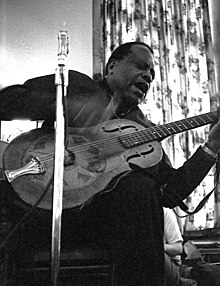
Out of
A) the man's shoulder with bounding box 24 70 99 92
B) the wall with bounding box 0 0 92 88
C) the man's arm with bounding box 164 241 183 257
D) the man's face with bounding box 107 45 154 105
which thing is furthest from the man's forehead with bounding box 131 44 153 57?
the man's arm with bounding box 164 241 183 257

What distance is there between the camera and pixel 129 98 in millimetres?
1310

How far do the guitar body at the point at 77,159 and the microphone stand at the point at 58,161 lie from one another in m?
0.13

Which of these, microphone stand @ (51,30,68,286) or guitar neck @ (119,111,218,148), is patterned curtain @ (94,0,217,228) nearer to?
guitar neck @ (119,111,218,148)

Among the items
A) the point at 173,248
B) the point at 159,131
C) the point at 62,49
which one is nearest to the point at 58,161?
the point at 62,49

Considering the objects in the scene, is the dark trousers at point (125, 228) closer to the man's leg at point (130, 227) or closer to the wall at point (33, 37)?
the man's leg at point (130, 227)

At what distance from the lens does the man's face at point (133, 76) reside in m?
1.32

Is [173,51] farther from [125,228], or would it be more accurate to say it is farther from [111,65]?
[125,228]

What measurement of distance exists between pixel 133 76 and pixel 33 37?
1.98ft

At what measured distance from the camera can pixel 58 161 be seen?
2.71 ft

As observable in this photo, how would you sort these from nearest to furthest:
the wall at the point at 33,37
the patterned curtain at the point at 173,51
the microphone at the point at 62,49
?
the microphone at the point at 62,49, the wall at the point at 33,37, the patterned curtain at the point at 173,51

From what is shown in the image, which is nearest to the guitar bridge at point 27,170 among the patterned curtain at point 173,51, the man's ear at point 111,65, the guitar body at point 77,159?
the guitar body at point 77,159

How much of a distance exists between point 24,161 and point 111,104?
38cm

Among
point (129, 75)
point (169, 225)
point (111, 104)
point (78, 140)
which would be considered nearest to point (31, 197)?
point (78, 140)

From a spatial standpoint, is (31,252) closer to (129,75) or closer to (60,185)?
(60,185)
